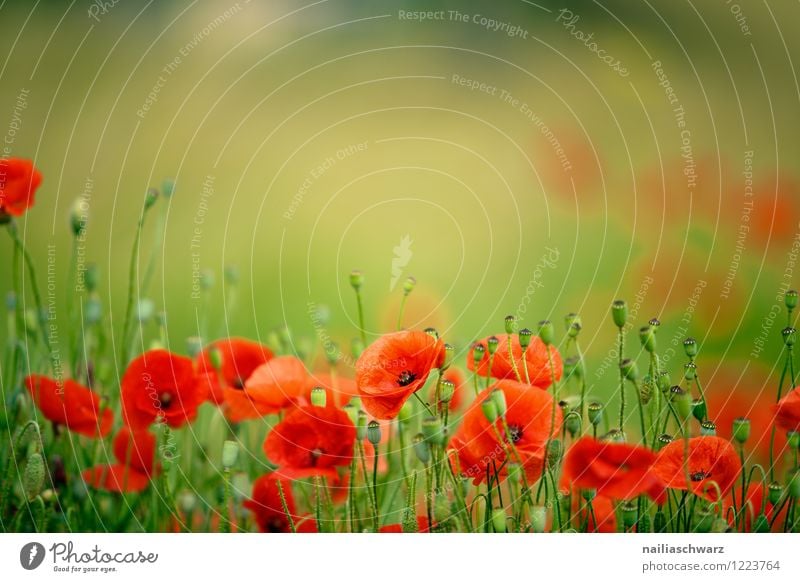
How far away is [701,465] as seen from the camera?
2.00ft

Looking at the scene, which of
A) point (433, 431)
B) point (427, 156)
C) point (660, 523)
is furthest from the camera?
point (427, 156)

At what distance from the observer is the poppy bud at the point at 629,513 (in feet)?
2.03

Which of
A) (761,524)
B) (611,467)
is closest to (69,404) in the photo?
(611,467)

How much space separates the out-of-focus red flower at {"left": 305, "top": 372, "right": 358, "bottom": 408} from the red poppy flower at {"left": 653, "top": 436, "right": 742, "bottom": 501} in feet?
0.73

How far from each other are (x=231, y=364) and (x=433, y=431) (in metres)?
0.18

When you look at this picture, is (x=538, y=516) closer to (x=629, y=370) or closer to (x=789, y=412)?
(x=629, y=370)

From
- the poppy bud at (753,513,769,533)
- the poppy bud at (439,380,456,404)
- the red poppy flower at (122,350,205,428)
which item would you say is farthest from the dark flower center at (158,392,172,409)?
the poppy bud at (753,513,769,533)

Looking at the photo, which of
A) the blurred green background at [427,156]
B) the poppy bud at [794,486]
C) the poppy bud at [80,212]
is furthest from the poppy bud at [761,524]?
the poppy bud at [80,212]

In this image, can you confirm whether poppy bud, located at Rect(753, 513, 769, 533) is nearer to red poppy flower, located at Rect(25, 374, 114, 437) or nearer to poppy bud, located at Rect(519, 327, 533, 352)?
poppy bud, located at Rect(519, 327, 533, 352)

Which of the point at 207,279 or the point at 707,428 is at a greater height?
the point at 207,279

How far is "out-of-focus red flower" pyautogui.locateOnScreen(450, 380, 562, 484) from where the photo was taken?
57 cm

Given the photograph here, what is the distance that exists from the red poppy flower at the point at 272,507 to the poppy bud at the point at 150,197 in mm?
230
